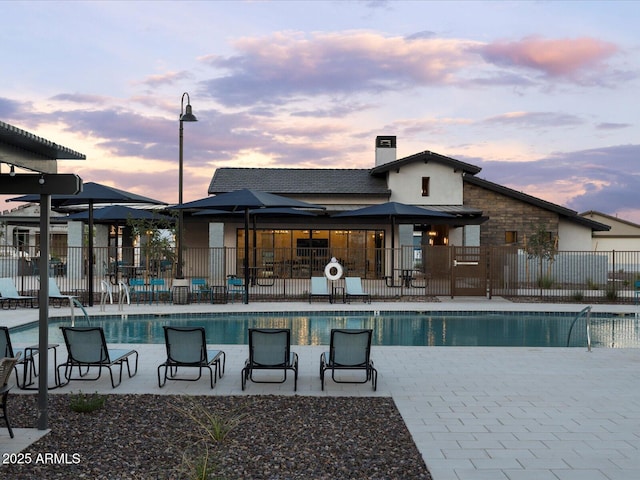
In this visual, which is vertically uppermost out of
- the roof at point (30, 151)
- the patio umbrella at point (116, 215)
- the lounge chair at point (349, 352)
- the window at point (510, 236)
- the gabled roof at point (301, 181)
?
the gabled roof at point (301, 181)

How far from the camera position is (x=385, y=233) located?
86.9ft

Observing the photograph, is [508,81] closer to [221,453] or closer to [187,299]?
[187,299]

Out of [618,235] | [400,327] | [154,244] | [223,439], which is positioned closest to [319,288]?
[400,327]

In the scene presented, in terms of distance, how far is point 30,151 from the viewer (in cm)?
567

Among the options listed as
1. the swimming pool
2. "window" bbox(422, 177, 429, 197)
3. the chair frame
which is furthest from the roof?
"window" bbox(422, 177, 429, 197)

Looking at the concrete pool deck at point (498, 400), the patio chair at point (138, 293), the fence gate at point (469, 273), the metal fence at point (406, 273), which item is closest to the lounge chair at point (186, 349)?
the concrete pool deck at point (498, 400)

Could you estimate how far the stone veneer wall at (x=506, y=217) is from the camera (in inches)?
1076

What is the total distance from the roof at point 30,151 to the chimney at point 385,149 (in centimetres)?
2574

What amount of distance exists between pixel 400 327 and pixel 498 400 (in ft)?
23.3

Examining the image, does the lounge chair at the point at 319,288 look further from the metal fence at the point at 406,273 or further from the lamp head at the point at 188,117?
the lamp head at the point at 188,117

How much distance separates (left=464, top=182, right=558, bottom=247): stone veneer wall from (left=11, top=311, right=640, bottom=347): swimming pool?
11093 mm

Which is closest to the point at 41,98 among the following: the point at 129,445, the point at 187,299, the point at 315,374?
the point at 187,299

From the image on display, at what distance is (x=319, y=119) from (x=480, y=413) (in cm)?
2095

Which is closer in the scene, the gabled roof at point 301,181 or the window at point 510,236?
the window at point 510,236
